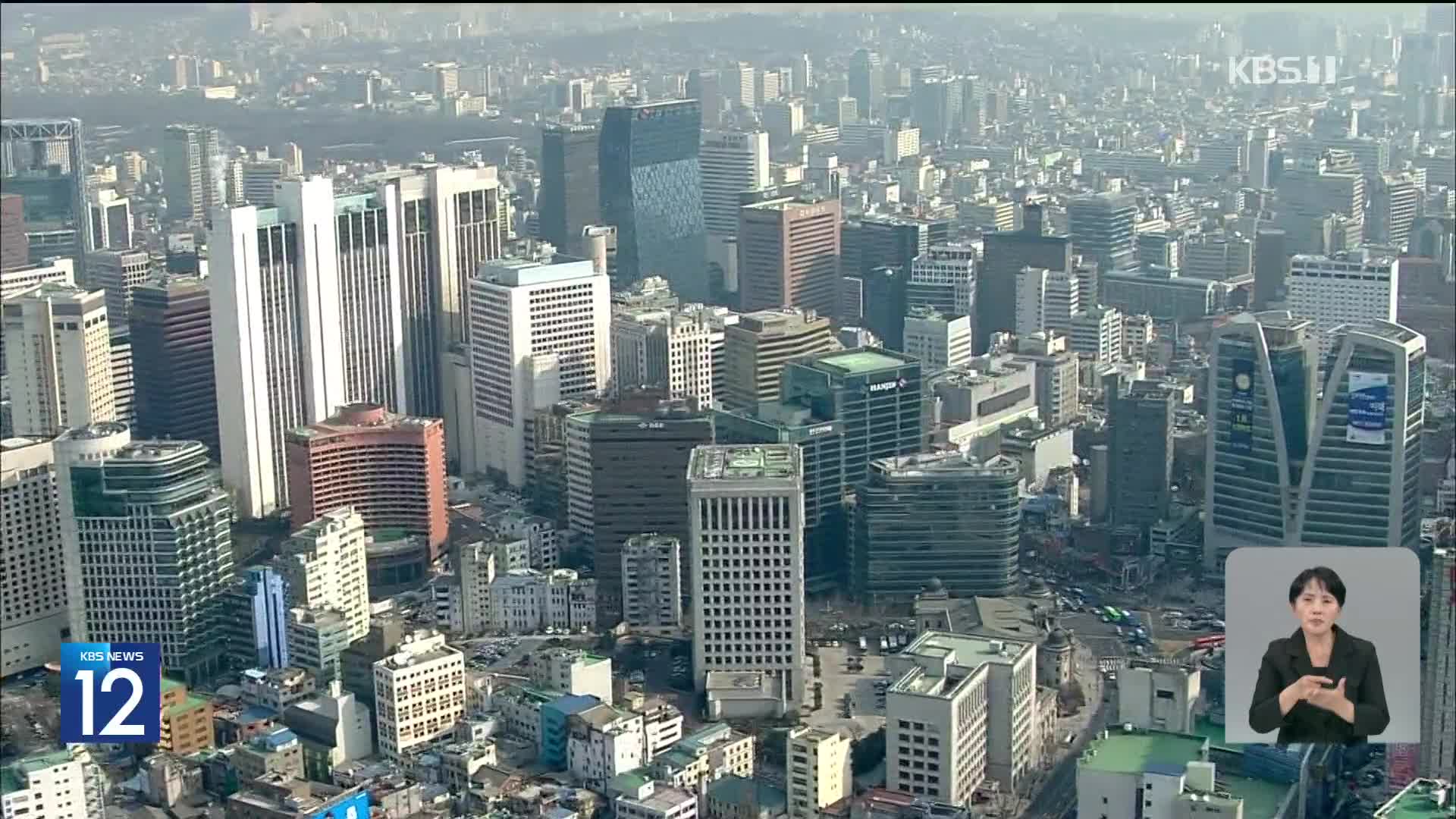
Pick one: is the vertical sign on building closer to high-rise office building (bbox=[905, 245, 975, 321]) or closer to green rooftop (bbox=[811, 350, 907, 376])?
green rooftop (bbox=[811, 350, 907, 376])

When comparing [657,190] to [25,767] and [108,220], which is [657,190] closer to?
[108,220]

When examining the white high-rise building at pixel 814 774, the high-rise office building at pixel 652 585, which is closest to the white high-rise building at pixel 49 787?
the white high-rise building at pixel 814 774

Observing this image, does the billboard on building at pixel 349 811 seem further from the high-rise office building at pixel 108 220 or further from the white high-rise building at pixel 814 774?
the high-rise office building at pixel 108 220

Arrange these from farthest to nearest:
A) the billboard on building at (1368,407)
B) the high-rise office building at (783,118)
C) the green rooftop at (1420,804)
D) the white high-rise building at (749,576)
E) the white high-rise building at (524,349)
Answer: the high-rise office building at (783,118) < the white high-rise building at (524,349) < the billboard on building at (1368,407) < the white high-rise building at (749,576) < the green rooftop at (1420,804)

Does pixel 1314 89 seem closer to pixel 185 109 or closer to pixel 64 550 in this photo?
pixel 185 109

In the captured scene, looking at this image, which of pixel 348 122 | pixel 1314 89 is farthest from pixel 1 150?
pixel 1314 89

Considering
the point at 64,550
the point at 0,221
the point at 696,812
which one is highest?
the point at 0,221

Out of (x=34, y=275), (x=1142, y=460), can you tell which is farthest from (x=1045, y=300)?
(x=34, y=275)
